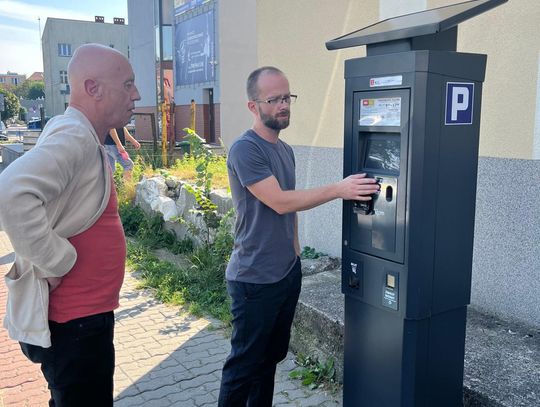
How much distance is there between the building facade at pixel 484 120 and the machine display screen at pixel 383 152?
1530 millimetres

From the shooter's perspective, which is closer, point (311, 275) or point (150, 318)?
point (311, 275)

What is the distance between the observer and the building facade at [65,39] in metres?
62.3

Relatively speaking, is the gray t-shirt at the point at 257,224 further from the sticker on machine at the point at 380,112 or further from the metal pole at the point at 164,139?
the metal pole at the point at 164,139

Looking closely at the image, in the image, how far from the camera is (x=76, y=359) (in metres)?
2.06

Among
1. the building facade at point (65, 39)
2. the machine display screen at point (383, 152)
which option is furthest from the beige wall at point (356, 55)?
the building facade at point (65, 39)

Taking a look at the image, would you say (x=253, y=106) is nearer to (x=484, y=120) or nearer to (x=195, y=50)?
(x=484, y=120)

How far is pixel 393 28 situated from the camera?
7.65 feet

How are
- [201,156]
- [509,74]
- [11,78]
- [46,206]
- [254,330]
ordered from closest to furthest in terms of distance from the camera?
[46,206], [254,330], [509,74], [201,156], [11,78]

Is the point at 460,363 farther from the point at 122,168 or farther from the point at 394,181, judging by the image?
the point at 122,168

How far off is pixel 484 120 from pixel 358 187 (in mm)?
1774

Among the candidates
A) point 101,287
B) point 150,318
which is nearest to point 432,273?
point 101,287

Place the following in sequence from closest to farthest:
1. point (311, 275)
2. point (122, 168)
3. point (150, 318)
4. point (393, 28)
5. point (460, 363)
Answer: point (393, 28)
point (460, 363)
point (311, 275)
point (150, 318)
point (122, 168)

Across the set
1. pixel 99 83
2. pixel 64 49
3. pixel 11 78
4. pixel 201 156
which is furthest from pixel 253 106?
pixel 11 78

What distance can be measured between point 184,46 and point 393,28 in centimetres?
2295
